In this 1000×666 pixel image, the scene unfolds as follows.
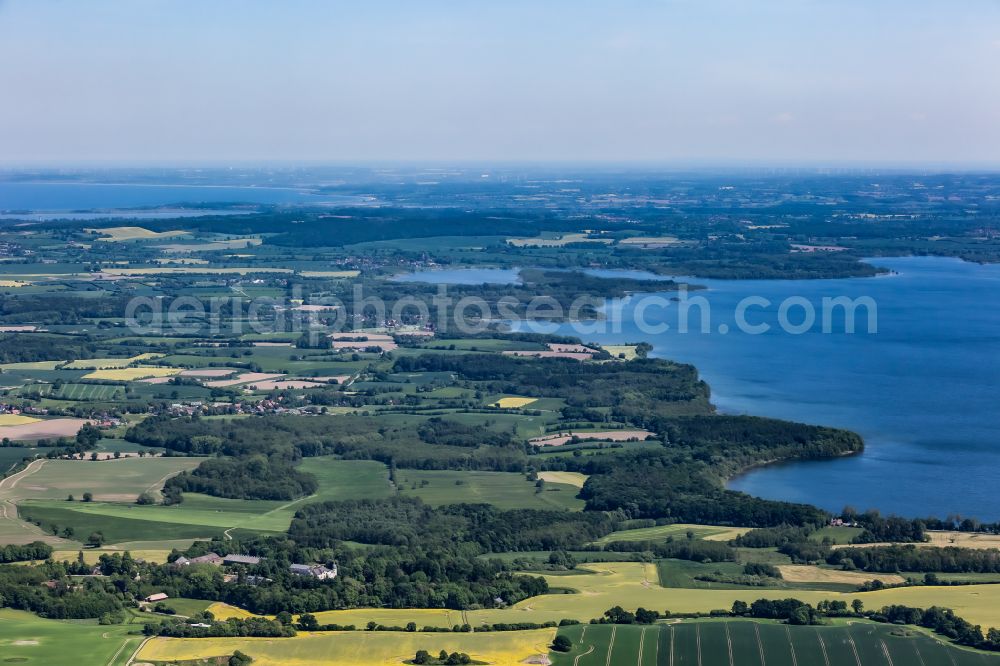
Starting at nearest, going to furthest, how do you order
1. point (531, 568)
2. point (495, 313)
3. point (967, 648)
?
point (967, 648) < point (531, 568) < point (495, 313)

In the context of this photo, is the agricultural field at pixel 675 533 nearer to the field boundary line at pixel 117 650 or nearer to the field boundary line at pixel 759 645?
the field boundary line at pixel 759 645

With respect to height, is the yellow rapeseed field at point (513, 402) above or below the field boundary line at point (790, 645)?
below

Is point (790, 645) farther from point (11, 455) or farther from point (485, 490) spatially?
point (11, 455)

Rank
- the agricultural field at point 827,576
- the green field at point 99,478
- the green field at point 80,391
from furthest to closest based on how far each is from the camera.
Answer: the green field at point 80,391 → the green field at point 99,478 → the agricultural field at point 827,576

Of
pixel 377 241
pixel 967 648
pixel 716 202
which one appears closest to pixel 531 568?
pixel 967 648

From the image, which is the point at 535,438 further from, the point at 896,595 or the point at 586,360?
the point at 896,595

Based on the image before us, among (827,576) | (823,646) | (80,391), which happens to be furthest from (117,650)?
(80,391)

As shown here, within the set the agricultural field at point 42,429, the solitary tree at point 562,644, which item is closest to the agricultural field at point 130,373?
the agricultural field at point 42,429
